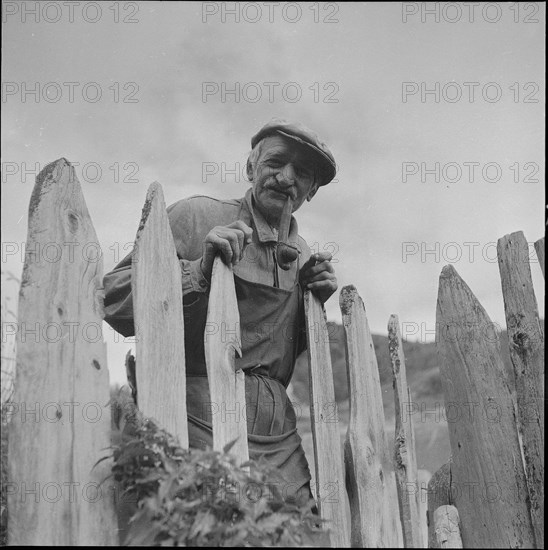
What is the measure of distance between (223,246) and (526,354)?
4.77 feet

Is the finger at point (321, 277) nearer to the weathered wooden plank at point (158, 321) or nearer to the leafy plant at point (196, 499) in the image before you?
the weathered wooden plank at point (158, 321)

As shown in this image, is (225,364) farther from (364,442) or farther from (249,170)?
(249,170)

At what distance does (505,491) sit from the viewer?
11.5 ft

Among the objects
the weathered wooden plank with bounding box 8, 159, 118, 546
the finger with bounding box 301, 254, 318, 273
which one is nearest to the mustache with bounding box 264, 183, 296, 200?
the finger with bounding box 301, 254, 318, 273

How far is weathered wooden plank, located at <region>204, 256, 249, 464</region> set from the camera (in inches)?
116

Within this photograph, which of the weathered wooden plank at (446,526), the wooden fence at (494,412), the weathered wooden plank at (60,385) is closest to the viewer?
the weathered wooden plank at (60,385)

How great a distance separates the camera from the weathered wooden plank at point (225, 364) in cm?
296

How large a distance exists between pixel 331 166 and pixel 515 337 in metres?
1.15

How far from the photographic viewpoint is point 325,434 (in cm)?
334

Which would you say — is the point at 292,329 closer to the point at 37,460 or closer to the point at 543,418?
the point at 543,418

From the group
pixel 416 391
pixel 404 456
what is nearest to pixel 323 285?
pixel 404 456

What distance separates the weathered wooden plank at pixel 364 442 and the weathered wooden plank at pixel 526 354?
2.06ft

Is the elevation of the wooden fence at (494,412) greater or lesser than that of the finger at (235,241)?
lesser

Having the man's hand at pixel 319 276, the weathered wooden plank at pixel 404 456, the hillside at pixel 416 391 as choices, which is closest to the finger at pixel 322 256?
the man's hand at pixel 319 276
